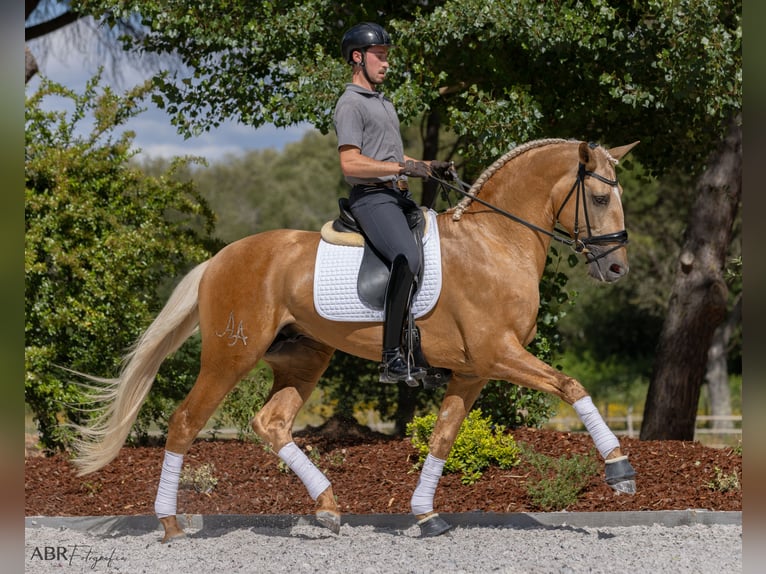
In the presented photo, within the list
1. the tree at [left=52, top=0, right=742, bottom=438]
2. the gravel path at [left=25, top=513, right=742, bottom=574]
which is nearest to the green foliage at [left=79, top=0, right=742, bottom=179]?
the tree at [left=52, top=0, right=742, bottom=438]

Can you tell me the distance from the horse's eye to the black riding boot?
1208mm

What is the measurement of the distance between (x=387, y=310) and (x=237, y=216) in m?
33.4

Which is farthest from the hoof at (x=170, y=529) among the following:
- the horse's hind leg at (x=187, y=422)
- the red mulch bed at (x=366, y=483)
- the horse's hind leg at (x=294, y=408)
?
the red mulch bed at (x=366, y=483)

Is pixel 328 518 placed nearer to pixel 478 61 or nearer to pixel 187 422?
pixel 187 422

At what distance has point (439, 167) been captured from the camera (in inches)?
220

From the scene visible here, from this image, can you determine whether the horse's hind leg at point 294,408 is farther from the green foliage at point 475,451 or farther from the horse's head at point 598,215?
the horse's head at point 598,215

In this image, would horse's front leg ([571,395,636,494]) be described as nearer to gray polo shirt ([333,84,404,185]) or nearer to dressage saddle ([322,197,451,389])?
dressage saddle ([322,197,451,389])

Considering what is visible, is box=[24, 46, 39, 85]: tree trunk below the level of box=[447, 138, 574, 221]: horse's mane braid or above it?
above

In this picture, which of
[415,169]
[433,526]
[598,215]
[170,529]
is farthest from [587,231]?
[170,529]

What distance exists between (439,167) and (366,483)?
138 inches

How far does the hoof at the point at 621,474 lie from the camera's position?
5.02 m

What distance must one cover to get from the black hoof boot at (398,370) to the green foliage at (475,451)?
241 centimetres

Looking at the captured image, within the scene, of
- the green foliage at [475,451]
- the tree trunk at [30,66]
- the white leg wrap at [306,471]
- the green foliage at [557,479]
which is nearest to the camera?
the white leg wrap at [306,471]

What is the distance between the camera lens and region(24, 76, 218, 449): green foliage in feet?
30.8
